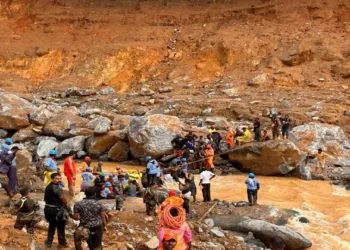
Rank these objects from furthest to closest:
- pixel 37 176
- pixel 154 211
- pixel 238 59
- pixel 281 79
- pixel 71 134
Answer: pixel 238 59
pixel 281 79
pixel 71 134
pixel 37 176
pixel 154 211

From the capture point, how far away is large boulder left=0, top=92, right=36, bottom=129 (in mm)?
21078

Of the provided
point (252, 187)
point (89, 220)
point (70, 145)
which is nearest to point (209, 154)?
point (252, 187)

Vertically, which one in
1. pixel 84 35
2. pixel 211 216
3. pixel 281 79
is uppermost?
pixel 84 35

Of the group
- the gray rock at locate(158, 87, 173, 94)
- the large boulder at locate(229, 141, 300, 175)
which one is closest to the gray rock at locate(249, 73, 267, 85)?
the gray rock at locate(158, 87, 173, 94)

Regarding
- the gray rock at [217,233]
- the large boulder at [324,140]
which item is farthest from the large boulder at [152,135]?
the gray rock at [217,233]

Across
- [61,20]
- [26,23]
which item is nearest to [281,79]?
[61,20]

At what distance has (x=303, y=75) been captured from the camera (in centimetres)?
2636

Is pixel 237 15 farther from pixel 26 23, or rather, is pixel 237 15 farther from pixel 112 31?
pixel 26 23

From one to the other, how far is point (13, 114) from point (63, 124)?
248 cm

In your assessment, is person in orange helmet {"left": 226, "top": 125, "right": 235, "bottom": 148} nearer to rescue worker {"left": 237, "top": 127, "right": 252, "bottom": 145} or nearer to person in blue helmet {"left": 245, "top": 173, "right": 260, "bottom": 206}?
rescue worker {"left": 237, "top": 127, "right": 252, "bottom": 145}

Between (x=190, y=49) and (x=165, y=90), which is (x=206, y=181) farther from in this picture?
(x=190, y=49)

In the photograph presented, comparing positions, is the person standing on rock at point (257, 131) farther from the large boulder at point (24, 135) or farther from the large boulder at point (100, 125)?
the large boulder at point (24, 135)

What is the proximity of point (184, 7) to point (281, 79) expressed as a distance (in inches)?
501

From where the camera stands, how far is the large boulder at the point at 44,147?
18.8 meters
